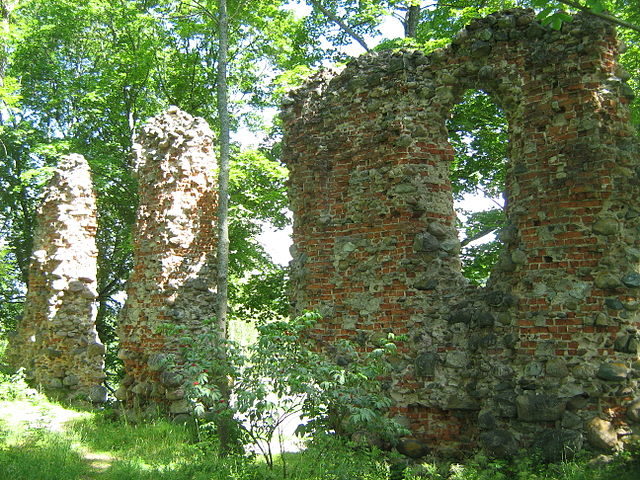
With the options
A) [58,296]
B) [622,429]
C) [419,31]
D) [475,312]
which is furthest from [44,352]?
[419,31]

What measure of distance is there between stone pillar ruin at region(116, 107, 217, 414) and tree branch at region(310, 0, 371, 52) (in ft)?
19.3

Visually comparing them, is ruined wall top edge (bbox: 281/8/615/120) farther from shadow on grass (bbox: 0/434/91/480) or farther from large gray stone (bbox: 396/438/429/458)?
shadow on grass (bbox: 0/434/91/480)

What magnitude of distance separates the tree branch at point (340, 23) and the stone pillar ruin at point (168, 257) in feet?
19.3

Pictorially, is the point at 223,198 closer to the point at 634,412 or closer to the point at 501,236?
the point at 501,236

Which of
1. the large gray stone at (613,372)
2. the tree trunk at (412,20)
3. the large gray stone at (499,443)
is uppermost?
the tree trunk at (412,20)

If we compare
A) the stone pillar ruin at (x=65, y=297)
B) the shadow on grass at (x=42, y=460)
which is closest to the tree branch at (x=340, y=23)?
the stone pillar ruin at (x=65, y=297)

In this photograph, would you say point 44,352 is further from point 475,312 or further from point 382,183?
point 475,312

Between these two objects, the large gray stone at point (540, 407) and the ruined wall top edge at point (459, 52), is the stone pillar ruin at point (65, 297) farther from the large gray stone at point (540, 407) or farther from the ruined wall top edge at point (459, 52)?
the large gray stone at point (540, 407)

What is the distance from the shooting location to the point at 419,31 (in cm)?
1397

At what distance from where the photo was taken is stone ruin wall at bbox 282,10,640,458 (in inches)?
210

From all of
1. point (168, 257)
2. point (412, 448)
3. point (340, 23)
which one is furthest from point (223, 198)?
point (340, 23)

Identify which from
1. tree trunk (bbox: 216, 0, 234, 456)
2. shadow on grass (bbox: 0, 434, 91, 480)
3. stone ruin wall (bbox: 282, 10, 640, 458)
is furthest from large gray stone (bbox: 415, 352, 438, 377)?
shadow on grass (bbox: 0, 434, 91, 480)

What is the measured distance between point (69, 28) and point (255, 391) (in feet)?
47.9

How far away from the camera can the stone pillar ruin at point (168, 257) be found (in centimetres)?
869
